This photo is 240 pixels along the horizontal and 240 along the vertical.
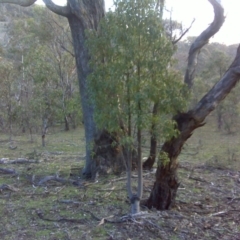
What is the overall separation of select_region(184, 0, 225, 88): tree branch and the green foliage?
4.49 feet

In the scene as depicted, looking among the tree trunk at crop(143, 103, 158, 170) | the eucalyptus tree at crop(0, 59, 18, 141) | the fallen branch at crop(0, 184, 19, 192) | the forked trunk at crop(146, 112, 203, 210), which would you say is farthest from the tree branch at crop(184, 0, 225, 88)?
the eucalyptus tree at crop(0, 59, 18, 141)

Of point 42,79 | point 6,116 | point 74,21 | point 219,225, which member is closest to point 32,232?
point 219,225

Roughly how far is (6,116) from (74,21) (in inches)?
522

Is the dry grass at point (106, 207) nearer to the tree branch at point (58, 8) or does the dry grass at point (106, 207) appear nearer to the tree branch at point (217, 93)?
the tree branch at point (217, 93)

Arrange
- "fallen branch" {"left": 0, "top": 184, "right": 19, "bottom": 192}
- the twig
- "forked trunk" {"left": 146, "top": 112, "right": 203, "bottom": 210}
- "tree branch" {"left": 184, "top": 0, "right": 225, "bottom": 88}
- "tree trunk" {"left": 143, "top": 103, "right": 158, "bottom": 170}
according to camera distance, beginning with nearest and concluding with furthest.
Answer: "tree trunk" {"left": 143, "top": 103, "right": 158, "bottom": 170} < "forked trunk" {"left": 146, "top": 112, "right": 203, "bottom": 210} < "tree branch" {"left": 184, "top": 0, "right": 225, "bottom": 88} < "fallen branch" {"left": 0, "top": 184, "right": 19, "bottom": 192} < the twig

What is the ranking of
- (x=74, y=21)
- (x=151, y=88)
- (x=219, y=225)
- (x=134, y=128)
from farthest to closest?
(x=74, y=21) → (x=219, y=225) → (x=134, y=128) → (x=151, y=88)

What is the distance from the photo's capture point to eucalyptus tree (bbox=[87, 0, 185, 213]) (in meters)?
6.38

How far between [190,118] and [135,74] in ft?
4.06

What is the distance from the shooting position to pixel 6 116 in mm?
22750

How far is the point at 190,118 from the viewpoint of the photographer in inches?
288

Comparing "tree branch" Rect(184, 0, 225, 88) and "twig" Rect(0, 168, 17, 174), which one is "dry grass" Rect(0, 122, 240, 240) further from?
"tree branch" Rect(184, 0, 225, 88)

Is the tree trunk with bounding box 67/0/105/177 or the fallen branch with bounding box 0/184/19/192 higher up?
the tree trunk with bounding box 67/0/105/177

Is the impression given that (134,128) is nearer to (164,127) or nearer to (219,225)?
(164,127)

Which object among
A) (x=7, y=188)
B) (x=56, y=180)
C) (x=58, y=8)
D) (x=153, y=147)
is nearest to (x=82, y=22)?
(x=58, y=8)
